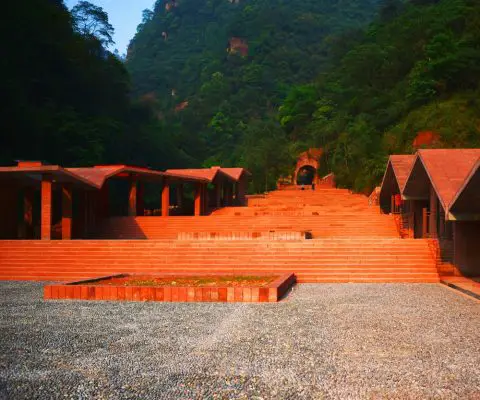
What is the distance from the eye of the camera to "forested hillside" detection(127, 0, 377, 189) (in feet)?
228

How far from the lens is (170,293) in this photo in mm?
10234

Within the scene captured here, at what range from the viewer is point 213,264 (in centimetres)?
1453

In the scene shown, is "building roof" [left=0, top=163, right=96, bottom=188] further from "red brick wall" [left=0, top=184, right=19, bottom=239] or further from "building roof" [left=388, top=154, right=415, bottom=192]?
"building roof" [left=388, top=154, right=415, bottom=192]

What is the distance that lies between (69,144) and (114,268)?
86.1 feet

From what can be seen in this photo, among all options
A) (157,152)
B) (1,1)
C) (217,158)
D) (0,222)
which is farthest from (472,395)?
(217,158)

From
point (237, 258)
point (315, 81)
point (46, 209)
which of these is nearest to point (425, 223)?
point (237, 258)

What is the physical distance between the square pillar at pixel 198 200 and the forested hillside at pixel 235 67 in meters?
20.8

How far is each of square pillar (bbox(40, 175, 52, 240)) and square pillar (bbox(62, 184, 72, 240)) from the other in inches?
44.3

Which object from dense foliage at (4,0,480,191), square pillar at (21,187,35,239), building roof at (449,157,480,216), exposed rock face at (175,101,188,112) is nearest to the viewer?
building roof at (449,157,480,216)

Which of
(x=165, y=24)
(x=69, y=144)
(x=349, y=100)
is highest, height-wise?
(x=165, y=24)

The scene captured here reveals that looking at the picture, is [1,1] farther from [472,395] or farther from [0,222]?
[472,395]

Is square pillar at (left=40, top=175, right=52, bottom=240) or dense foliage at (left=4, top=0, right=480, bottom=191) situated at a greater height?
dense foliage at (left=4, top=0, right=480, bottom=191)

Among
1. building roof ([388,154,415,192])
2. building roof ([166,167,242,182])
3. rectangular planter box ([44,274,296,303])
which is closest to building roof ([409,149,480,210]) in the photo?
rectangular planter box ([44,274,296,303])

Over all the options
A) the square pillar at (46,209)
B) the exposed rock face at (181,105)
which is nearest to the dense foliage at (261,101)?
the exposed rock face at (181,105)
